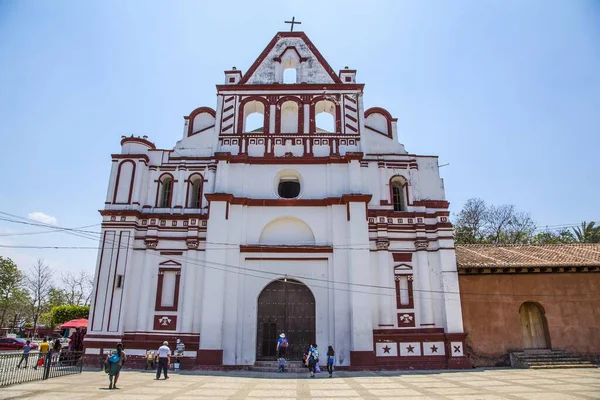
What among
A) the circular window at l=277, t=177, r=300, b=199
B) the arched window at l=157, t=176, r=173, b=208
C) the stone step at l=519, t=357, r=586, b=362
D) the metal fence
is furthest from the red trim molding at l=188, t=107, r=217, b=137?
the stone step at l=519, t=357, r=586, b=362

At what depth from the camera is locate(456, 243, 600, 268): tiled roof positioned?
20.4 metres

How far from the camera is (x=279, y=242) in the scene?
19.9 m

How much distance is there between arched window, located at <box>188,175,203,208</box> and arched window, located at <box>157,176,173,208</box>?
1077mm

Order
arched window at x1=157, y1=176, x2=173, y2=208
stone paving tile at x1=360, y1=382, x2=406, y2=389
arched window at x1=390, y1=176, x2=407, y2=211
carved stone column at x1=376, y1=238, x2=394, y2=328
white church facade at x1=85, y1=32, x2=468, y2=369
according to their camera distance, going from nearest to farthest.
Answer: stone paving tile at x1=360, y1=382, x2=406, y2=389 → white church facade at x1=85, y1=32, x2=468, y2=369 → carved stone column at x1=376, y1=238, x2=394, y2=328 → arched window at x1=157, y1=176, x2=173, y2=208 → arched window at x1=390, y1=176, x2=407, y2=211

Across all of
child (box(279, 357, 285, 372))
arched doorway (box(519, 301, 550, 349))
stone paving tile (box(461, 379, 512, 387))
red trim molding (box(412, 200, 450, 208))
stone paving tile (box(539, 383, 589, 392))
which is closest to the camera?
stone paving tile (box(539, 383, 589, 392))

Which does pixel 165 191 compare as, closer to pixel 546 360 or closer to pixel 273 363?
pixel 273 363

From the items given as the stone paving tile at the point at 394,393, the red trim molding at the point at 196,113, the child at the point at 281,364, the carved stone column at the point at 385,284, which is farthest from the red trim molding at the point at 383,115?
the stone paving tile at the point at 394,393

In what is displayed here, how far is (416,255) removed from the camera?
1992 centimetres

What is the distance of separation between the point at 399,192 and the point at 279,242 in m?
7.25

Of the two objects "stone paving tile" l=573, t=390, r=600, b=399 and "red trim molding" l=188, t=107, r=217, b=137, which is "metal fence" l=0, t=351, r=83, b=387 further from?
"stone paving tile" l=573, t=390, r=600, b=399

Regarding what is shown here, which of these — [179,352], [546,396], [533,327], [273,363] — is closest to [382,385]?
[546,396]

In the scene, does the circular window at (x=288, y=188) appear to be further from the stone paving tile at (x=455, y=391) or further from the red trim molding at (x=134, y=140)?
the stone paving tile at (x=455, y=391)

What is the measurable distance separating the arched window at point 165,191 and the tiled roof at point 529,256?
15500 millimetres

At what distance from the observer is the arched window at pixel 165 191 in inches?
834
